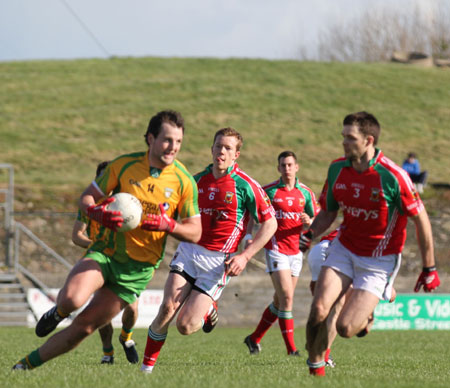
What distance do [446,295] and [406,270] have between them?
185 inches

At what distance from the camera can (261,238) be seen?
8031mm

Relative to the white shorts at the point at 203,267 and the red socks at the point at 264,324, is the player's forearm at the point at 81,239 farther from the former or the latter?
the red socks at the point at 264,324

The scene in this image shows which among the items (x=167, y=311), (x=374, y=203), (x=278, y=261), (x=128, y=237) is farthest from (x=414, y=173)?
(x=128, y=237)

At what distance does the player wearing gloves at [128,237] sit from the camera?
6.27 metres

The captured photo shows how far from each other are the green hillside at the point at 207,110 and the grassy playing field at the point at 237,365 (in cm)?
1637

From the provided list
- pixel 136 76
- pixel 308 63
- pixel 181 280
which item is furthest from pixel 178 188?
pixel 308 63

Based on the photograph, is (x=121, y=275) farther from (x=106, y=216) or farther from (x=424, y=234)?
(x=424, y=234)

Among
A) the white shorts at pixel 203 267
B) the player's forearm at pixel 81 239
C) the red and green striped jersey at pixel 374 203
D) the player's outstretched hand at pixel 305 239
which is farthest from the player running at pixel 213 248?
the player's forearm at pixel 81 239

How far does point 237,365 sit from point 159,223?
3.55 m

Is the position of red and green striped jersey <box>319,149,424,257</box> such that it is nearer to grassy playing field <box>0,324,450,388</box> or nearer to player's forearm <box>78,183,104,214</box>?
grassy playing field <box>0,324,450,388</box>

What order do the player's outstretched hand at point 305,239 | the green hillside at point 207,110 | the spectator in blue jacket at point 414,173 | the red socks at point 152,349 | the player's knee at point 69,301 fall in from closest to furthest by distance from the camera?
the player's knee at point 69,301 → the player's outstretched hand at point 305,239 → the red socks at point 152,349 → the spectator in blue jacket at point 414,173 → the green hillside at point 207,110

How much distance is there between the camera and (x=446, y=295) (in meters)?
20.2

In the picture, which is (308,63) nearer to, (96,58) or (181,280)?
(96,58)

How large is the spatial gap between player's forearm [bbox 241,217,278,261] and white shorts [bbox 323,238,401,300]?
96cm
